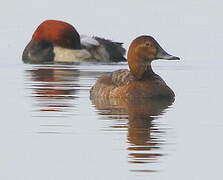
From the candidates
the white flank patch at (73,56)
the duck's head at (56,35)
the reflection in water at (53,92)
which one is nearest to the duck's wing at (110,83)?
the reflection in water at (53,92)

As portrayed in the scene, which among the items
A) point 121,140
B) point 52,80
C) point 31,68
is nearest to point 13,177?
point 121,140

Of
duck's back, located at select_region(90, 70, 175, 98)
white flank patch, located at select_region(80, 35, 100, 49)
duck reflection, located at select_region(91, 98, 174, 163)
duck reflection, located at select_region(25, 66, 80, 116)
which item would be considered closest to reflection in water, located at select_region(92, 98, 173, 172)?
duck reflection, located at select_region(91, 98, 174, 163)

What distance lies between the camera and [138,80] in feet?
49.8

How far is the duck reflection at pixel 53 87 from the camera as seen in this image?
13898 millimetres

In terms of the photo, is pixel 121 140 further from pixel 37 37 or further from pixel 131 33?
pixel 131 33

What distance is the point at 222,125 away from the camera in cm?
1212

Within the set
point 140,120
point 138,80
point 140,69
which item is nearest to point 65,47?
point 140,69

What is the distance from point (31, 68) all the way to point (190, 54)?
143 inches

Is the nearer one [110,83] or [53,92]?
[110,83]

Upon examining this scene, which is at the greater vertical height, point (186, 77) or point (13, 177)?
point (13, 177)

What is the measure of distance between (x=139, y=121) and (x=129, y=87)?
8.09 feet

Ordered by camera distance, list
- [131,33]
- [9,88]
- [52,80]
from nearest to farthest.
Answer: [9,88], [52,80], [131,33]

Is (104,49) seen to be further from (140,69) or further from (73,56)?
(140,69)

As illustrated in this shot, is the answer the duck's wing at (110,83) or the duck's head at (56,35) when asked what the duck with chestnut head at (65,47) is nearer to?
the duck's head at (56,35)
